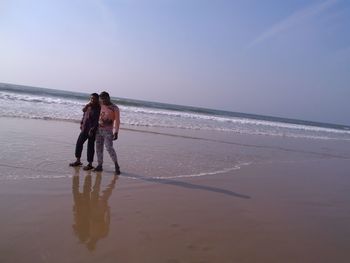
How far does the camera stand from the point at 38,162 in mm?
6910

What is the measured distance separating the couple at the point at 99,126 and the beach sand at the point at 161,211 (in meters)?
0.44

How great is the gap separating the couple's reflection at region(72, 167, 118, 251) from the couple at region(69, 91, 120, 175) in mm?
935

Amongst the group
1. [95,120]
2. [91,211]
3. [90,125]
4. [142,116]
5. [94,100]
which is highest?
[94,100]

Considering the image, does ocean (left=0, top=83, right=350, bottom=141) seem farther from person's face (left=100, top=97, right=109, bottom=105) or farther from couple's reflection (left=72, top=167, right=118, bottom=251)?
couple's reflection (left=72, top=167, right=118, bottom=251)

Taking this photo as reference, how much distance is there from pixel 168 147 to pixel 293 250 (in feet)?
24.2

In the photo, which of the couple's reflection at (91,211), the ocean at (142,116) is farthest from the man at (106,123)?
the ocean at (142,116)

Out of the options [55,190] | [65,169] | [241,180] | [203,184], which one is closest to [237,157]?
[241,180]

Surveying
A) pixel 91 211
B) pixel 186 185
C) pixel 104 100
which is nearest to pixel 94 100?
pixel 104 100

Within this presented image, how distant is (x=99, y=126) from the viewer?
726 centimetres

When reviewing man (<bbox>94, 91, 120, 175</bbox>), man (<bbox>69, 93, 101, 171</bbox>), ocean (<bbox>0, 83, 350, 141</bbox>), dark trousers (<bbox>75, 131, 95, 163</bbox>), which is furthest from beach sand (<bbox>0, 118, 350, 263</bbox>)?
ocean (<bbox>0, 83, 350, 141</bbox>)

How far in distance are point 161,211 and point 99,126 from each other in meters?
3.00

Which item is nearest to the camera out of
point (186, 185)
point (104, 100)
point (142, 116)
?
point (186, 185)

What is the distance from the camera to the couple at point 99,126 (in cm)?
713

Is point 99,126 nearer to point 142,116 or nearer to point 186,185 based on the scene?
point 186,185
